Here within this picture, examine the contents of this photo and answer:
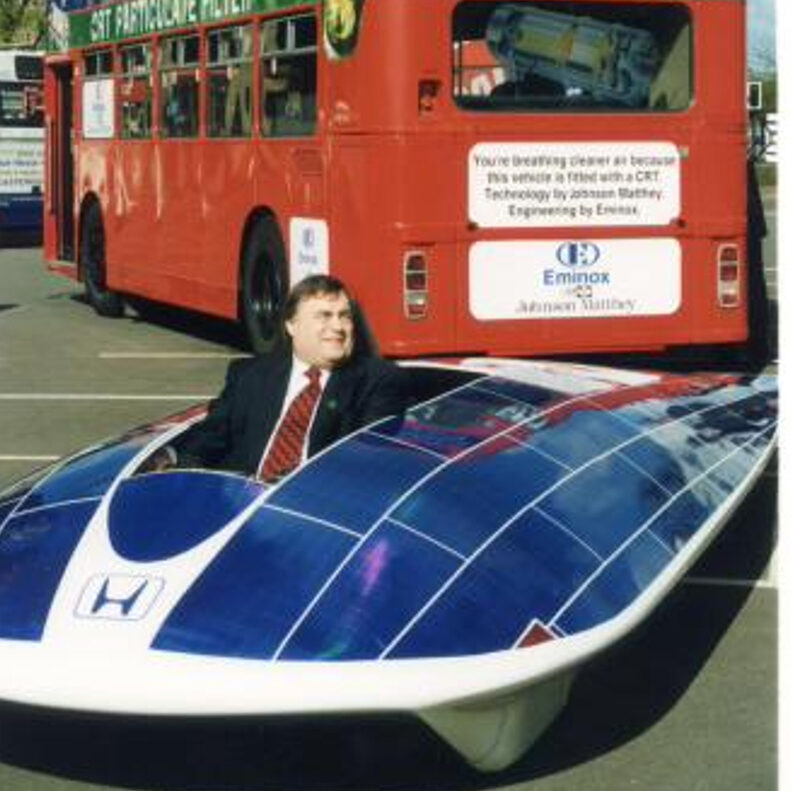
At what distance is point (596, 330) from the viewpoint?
11.8 meters

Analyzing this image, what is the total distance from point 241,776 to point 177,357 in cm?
980

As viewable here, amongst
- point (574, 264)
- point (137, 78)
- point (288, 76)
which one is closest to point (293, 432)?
point (574, 264)

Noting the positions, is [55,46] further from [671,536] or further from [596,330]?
[671,536]

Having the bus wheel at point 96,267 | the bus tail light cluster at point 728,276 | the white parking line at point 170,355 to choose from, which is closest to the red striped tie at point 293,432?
the bus tail light cluster at point 728,276

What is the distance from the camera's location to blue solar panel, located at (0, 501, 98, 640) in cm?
491

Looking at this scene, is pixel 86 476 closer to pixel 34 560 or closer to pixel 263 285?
pixel 34 560

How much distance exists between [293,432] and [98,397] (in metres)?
6.59

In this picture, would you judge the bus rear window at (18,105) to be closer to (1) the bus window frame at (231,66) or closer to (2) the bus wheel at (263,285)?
(1) the bus window frame at (231,66)

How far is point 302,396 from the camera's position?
6.06 metres

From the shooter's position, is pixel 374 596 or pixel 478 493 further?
pixel 478 493

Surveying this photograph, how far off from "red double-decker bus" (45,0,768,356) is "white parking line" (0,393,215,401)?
104cm

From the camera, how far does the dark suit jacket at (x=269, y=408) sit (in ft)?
19.7

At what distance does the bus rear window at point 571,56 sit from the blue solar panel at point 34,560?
20.7 feet

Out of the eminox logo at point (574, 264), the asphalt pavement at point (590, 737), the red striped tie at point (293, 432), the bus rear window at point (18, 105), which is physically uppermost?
the bus rear window at point (18, 105)
